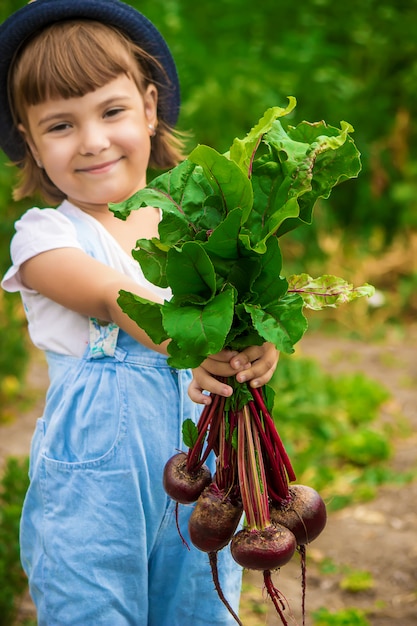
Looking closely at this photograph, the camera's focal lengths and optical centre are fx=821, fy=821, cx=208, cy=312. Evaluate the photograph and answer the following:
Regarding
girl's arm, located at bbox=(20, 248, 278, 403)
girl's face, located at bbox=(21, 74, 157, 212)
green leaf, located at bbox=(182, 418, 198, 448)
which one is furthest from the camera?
girl's face, located at bbox=(21, 74, 157, 212)

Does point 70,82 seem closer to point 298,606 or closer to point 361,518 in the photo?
point 298,606

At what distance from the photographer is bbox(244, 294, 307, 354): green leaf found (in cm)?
146

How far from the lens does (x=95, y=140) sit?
1.88 metres

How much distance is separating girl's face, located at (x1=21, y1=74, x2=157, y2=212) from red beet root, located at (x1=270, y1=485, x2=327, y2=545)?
842mm

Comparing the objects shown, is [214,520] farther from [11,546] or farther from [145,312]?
[11,546]

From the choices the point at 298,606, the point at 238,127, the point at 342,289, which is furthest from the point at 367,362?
the point at 342,289

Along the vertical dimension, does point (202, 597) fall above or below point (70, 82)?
below

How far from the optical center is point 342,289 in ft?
5.21

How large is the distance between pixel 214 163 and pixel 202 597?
1.09 m

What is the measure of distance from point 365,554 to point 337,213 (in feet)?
12.0

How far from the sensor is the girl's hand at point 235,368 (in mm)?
1592

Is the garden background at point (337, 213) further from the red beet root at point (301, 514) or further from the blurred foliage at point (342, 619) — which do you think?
the red beet root at point (301, 514)

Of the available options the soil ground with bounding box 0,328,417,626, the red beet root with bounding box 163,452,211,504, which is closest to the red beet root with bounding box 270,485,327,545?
the red beet root with bounding box 163,452,211,504

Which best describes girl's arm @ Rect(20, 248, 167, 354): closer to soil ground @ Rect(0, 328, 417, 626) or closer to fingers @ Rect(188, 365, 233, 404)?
fingers @ Rect(188, 365, 233, 404)
